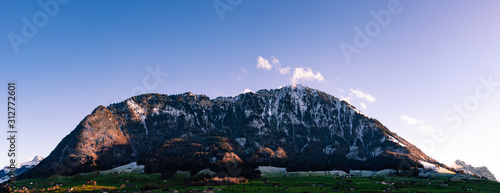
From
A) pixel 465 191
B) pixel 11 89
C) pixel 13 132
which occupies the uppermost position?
pixel 11 89

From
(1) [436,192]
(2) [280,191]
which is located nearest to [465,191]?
(1) [436,192]

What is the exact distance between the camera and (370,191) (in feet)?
650

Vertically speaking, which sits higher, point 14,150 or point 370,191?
point 14,150

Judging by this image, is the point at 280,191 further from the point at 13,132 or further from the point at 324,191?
the point at 13,132

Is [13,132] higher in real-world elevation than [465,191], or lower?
higher

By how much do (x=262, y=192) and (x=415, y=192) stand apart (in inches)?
3760

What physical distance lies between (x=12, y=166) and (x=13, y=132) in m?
19.9

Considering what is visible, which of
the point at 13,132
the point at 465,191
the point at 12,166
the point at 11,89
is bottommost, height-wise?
the point at 465,191

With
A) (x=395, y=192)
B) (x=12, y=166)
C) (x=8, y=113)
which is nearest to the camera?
(x=8, y=113)

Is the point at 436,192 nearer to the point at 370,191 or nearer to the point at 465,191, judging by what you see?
the point at 465,191

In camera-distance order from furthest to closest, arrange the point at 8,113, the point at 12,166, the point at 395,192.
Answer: the point at 395,192
the point at 12,166
the point at 8,113

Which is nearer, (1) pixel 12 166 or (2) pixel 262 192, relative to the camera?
(1) pixel 12 166

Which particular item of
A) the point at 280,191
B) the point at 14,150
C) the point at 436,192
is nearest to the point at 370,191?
the point at 436,192

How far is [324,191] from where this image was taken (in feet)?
654
